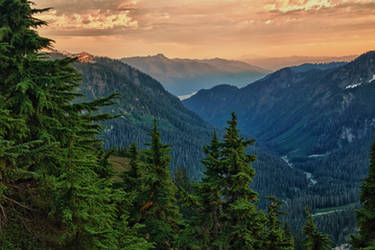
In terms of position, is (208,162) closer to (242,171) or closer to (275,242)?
(242,171)

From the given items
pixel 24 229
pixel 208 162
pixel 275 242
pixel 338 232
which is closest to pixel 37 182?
pixel 24 229

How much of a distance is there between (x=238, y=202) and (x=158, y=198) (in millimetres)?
9449

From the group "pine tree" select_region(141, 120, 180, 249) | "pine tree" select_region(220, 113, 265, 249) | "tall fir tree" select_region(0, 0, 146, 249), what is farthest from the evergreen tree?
"tall fir tree" select_region(0, 0, 146, 249)

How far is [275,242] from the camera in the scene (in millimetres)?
30672

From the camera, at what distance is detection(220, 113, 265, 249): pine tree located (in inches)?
883

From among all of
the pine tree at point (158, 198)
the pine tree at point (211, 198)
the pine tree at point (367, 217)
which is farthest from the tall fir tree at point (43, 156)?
the pine tree at point (367, 217)

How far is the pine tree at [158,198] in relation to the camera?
2858 cm

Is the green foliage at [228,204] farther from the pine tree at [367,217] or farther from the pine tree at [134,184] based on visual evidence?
the pine tree at [367,217]

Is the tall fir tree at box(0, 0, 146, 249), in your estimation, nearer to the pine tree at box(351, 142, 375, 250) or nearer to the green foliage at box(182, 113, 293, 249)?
the green foliage at box(182, 113, 293, 249)

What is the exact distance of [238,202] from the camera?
73.5 ft

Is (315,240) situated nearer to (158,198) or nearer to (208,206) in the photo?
(208,206)

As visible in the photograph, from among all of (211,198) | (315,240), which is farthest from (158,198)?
(315,240)

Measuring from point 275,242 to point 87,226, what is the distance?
25.1 m

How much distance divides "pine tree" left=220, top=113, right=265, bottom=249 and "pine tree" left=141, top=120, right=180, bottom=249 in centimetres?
688
